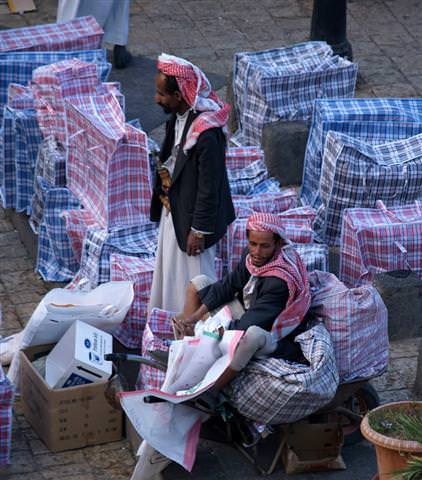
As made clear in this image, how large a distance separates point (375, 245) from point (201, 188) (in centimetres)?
136

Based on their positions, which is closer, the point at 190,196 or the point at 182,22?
the point at 190,196

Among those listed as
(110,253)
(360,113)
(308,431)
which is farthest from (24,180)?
(308,431)

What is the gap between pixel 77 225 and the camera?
8.23 meters

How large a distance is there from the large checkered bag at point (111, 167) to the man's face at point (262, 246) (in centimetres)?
185

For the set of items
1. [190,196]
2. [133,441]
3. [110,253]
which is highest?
[190,196]

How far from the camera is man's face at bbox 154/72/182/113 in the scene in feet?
22.3

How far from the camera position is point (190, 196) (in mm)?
6957

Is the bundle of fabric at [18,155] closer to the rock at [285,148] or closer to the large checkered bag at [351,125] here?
the rock at [285,148]

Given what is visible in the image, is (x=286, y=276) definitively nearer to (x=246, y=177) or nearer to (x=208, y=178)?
(x=208, y=178)

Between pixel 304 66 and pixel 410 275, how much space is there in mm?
2633

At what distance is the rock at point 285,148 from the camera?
376 inches

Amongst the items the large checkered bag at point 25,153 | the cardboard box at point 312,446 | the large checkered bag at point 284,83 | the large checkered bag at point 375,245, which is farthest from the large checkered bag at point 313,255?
the large checkered bag at point 25,153

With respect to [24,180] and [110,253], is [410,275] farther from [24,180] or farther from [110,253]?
[24,180]

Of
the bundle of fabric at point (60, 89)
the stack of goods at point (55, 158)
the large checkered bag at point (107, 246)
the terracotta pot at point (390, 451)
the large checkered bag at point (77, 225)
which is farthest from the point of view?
the bundle of fabric at point (60, 89)
